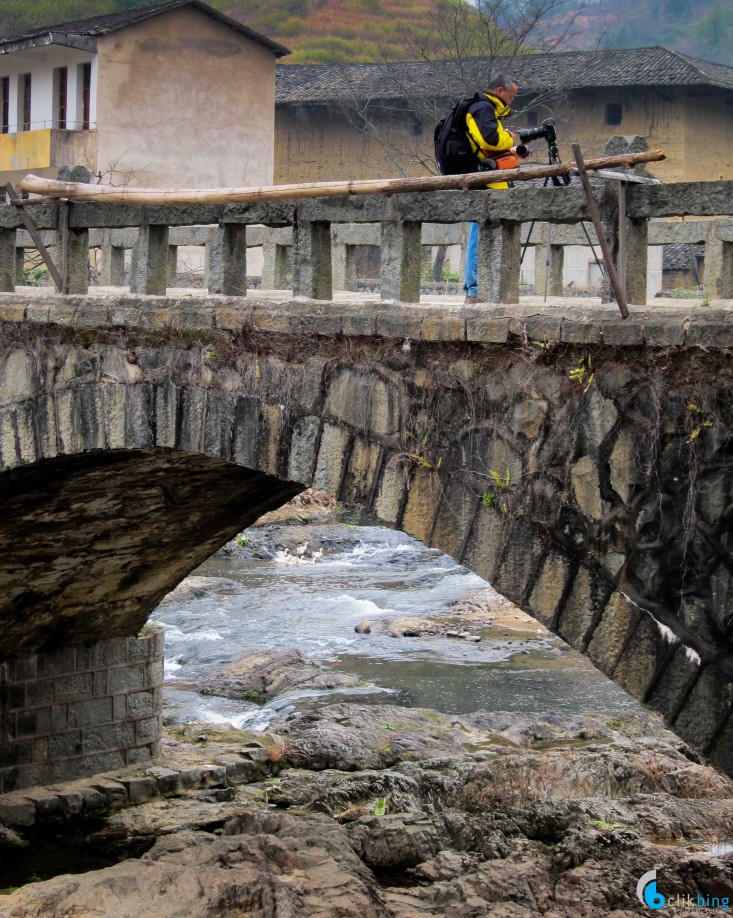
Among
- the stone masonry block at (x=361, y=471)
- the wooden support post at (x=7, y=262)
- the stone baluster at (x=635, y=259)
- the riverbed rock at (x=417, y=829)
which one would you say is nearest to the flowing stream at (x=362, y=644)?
the riverbed rock at (x=417, y=829)

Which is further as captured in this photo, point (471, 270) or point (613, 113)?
point (613, 113)

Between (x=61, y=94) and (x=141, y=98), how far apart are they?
1927 mm

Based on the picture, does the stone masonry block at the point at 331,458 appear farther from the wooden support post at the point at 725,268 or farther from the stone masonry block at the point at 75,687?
the stone masonry block at the point at 75,687

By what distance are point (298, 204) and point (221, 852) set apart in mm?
6350

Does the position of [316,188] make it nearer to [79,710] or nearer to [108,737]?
[79,710]

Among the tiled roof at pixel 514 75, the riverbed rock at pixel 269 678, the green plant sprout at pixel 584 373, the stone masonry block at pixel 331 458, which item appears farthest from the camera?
the tiled roof at pixel 514 75

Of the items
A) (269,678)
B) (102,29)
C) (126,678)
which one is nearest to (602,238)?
(126,678)

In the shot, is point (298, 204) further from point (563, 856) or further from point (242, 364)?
point (563, 856)

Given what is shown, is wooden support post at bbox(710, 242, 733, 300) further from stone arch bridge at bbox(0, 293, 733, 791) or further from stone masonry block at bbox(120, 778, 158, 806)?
stone masonry block at bbox(120, 778, 158, 806)

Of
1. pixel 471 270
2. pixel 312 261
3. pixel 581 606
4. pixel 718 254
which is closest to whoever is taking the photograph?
pixel 581 606

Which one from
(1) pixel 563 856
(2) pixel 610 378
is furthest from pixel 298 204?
(1) pixel 563 856

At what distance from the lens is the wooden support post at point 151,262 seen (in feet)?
30.3

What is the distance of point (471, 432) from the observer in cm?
728

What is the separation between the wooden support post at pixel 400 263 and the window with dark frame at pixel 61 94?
23.7 m
